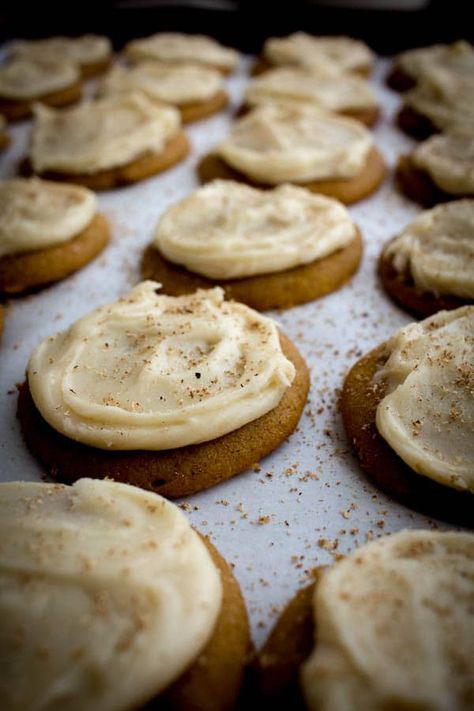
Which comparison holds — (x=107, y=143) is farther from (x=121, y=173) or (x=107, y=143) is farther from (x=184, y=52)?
(x=184, y=52)

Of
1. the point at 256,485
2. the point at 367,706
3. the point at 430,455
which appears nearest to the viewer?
the point at 367,706

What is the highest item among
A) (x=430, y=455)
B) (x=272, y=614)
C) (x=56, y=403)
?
(x=430, y=455)

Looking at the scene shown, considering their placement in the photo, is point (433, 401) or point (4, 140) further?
point (4, 140)

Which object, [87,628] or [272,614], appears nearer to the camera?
[87,628]

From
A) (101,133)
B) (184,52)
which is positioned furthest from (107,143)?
(184,52)

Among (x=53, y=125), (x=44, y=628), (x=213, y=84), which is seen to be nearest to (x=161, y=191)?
(x=53, y=125)

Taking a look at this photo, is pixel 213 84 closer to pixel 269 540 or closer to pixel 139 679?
pixel 269 540
